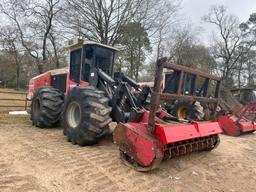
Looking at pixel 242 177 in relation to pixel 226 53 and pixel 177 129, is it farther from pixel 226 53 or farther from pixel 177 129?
pixel 226 53

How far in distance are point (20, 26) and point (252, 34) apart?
2759cm

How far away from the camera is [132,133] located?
3918 mm

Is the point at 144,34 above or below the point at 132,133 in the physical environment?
above

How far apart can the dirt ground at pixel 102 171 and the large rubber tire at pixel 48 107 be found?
5.00ft

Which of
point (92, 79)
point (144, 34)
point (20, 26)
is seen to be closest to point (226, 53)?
point (144, 34)

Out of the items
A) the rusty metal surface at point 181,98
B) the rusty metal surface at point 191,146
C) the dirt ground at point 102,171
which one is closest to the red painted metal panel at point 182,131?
the rusty metal surface at point 191,146

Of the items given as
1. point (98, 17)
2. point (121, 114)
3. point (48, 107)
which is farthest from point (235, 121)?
→ point (98, 17)

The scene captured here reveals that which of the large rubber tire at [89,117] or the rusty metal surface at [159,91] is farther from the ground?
the rusty metal surface at [159,91]

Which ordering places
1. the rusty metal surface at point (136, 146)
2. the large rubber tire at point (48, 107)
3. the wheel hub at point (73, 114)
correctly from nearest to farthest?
the rusty metal surface at point (136, 146) < the wheel hub at point (73, 114) < the large rubber tire at point (48, 107)

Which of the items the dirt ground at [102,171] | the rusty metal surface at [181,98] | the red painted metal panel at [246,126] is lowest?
the dirt ground at [102,171]

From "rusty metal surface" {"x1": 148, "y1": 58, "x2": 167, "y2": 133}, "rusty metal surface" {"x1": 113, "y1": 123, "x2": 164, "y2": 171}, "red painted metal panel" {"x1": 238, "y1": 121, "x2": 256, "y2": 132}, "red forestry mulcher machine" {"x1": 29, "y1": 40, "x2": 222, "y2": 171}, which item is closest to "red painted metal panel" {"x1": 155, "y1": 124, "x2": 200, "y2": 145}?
"red forestry mulcher machine" {"x1": 29, "y1": 40, "x2": 222, "y2": 171}

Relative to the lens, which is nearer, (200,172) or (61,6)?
(200,172)

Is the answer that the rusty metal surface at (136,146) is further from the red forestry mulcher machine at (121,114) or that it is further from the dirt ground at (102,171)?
the dirt ground at (102,171)

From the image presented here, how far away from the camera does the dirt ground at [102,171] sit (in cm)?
330
